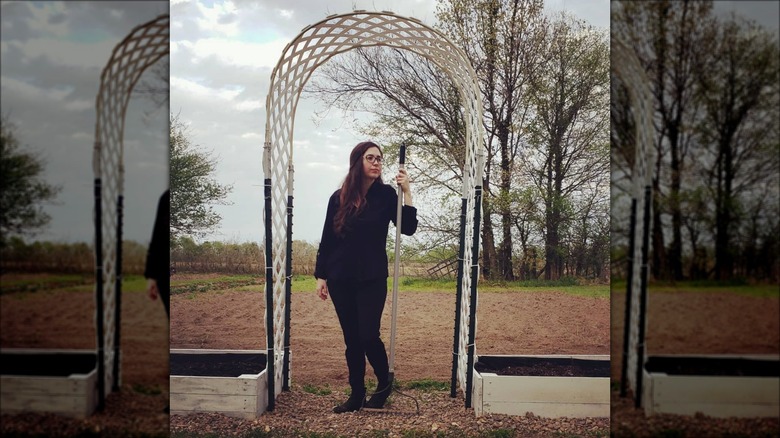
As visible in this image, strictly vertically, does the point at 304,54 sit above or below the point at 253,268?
above

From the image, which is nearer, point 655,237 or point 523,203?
point 655,237

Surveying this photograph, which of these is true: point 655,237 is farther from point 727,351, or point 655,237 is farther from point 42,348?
point 42,348

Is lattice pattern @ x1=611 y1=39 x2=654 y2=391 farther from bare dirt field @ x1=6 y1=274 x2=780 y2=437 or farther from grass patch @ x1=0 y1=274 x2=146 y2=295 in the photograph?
grass patch @ x1=0 y1=274 x2=146 y2=295

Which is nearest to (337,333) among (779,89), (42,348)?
(42,348)

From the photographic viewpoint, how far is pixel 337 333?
4086mm

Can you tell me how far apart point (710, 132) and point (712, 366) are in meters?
1.11

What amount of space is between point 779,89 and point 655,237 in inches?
34.4

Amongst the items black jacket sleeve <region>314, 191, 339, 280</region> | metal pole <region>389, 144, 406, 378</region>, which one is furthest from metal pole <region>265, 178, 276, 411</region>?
metal pole <region>389, 144, 406, 378</region>

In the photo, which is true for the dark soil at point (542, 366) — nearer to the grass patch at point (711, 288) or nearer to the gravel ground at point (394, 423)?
the gravel ground at point (394, 423)

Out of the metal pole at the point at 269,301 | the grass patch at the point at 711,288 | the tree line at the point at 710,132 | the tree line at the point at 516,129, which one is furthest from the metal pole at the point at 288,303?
the tree line at the point at 710,132

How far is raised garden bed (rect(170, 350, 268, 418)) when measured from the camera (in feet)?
12.8

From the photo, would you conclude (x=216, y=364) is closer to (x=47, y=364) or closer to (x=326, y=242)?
(x=326, y=242)

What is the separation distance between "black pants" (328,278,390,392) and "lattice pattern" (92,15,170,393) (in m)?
1.54

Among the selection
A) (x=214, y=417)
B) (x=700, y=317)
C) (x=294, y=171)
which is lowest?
(x=214, y=417)
